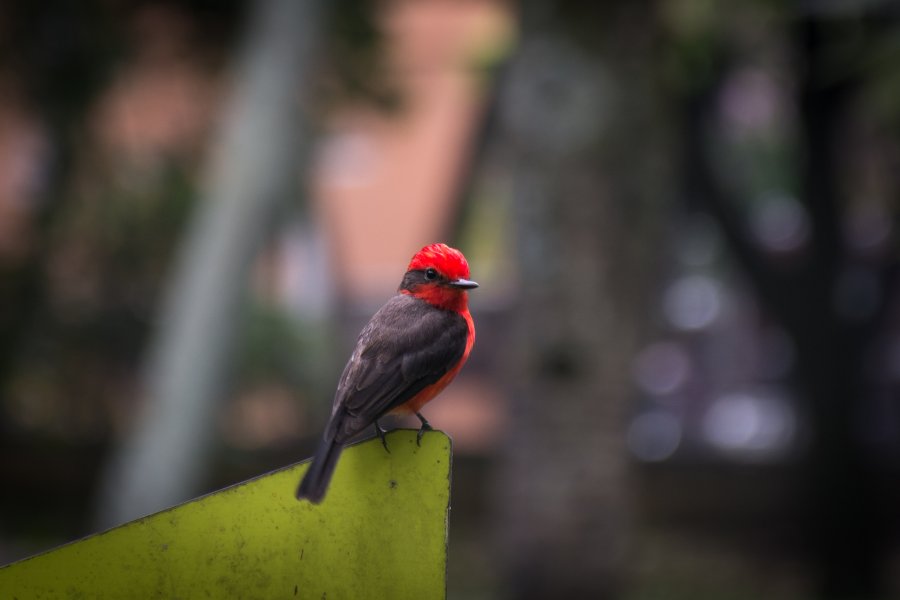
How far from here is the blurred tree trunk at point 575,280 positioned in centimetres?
566

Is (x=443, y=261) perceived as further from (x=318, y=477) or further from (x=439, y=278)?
(x=318, y=477)

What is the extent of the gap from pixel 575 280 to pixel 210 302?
5.53 feet

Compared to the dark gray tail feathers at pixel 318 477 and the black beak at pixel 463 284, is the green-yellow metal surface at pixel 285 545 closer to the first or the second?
the dark gray tail feathers at pixel 318 477

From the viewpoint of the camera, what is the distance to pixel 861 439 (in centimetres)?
768

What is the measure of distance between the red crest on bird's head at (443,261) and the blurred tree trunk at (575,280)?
348cm

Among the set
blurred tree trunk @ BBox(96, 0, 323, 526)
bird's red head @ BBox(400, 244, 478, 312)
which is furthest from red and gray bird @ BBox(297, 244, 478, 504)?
blurred tree trunk @ BBox(96, 0, 323, 526)

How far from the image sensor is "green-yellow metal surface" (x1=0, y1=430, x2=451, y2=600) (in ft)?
5.29

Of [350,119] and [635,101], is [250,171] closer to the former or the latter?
[635,101]

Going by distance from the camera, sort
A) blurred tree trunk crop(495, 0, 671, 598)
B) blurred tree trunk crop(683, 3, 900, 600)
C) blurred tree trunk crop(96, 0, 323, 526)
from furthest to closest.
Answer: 1. blurred tree trunk crop(683, 3, 900, 600)
2. blurred tree trunk crop(495, 0, 671, 598)
3. blurred tree trunk crop(96, 0, 323, 526)

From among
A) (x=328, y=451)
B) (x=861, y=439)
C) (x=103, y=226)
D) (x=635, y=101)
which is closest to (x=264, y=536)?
(x=328, y=451)

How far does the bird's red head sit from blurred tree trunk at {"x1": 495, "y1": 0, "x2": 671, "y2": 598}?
335 cm

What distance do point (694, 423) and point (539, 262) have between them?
5.74 m

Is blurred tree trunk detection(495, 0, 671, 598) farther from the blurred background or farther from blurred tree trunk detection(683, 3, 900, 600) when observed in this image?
blurred tree trunk detection(683, 3, 900, 600)

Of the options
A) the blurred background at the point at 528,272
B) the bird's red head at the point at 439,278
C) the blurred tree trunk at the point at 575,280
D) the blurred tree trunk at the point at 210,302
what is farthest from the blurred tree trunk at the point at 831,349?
the bird's red head at the point at 439,278
